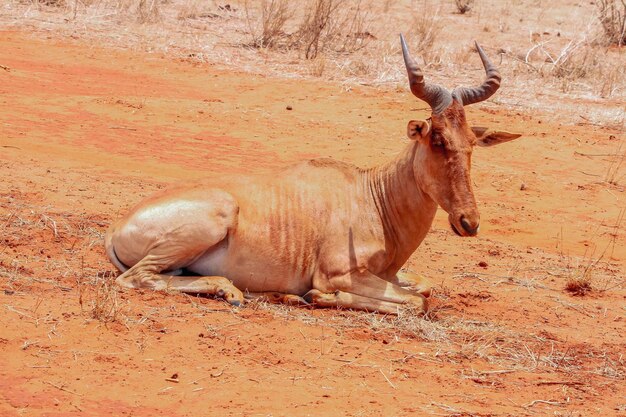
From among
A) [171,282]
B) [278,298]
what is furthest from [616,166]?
[171,282]

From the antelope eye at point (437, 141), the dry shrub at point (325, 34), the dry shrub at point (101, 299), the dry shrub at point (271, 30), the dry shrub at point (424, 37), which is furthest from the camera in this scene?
the dry shrub at point (271, 30)

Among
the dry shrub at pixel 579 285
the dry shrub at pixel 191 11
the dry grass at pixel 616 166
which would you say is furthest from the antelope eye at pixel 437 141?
the dry shrub at pixel 191 11

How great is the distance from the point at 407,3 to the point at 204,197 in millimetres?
20446

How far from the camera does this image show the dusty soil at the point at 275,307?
694 cm

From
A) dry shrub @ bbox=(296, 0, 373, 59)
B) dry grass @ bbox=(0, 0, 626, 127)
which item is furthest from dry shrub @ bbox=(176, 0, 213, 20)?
dry shrub @ bbox=(296, 0, 373, 59)

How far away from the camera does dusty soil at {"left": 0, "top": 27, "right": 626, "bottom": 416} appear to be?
6941 mm

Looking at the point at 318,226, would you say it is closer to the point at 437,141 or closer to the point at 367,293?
the point at 367,293

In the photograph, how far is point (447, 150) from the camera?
345 inches

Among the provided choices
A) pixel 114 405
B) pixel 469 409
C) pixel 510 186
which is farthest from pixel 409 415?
pixel 510 186

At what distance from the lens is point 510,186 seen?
14844mm

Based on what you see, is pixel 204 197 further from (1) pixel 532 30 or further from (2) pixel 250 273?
(1) pixel 532 30

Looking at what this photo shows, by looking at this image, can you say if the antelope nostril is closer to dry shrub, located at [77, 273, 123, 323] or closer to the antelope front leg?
the antelope front leg

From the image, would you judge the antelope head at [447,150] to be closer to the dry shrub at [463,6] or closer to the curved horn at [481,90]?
the curved horn at [481,90]

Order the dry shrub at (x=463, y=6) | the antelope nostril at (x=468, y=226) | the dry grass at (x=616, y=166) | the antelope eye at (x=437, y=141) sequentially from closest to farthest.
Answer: the antelope nostril at (x=468, y=226), the antelope eye at (x=437, y=141), the dry grass at (x=616, y=166), the dry shrub at (x=463, y=6)
